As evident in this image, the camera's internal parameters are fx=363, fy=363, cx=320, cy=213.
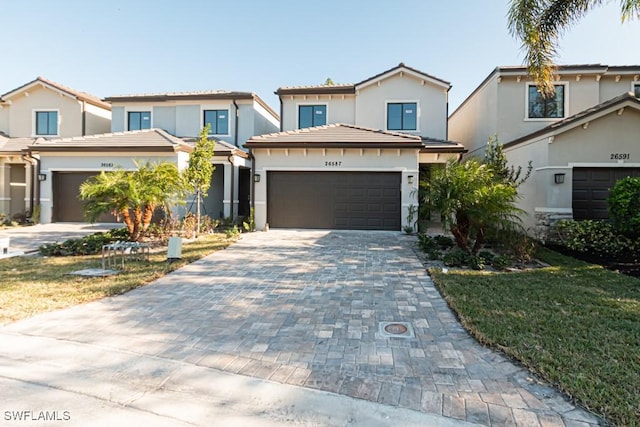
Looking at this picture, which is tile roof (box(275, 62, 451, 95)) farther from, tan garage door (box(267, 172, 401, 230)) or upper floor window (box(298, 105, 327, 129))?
tan garage door (box(267, 172, 401, 230))

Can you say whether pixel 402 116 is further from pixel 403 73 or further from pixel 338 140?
pixel 338 140

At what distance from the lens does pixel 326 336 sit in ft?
14.6

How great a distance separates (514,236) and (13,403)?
10.1m

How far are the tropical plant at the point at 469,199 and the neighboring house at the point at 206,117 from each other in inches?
458

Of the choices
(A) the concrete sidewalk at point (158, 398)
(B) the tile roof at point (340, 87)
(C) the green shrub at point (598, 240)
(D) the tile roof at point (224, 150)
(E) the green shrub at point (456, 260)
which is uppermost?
(B) the tile roof at point (340, 87)

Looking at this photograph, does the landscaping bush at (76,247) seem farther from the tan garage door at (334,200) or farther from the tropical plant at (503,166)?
the tropical plant at (503,166)

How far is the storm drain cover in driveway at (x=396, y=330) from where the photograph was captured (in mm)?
4531

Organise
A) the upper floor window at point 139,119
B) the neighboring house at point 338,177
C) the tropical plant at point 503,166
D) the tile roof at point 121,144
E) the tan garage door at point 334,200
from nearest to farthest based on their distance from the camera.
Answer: the tropical plant at point 503,166 < the neighboring house at point 338,177 < the tan garage door at point 334,200 < the tile roof at point 121,144 < the upper floor window at point 139,119

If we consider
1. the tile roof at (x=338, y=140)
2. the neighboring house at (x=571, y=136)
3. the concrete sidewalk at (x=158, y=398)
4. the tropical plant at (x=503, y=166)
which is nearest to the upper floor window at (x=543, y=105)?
the neighboring house at (x=571, y=136)

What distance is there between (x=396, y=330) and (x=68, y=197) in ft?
57.2

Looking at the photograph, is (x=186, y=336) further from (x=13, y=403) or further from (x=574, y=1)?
(x=574, y=1)

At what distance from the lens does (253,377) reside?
11.3ft

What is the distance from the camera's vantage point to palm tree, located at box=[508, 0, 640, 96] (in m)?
10.5

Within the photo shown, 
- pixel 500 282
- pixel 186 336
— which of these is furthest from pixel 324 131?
pixel 186 336
